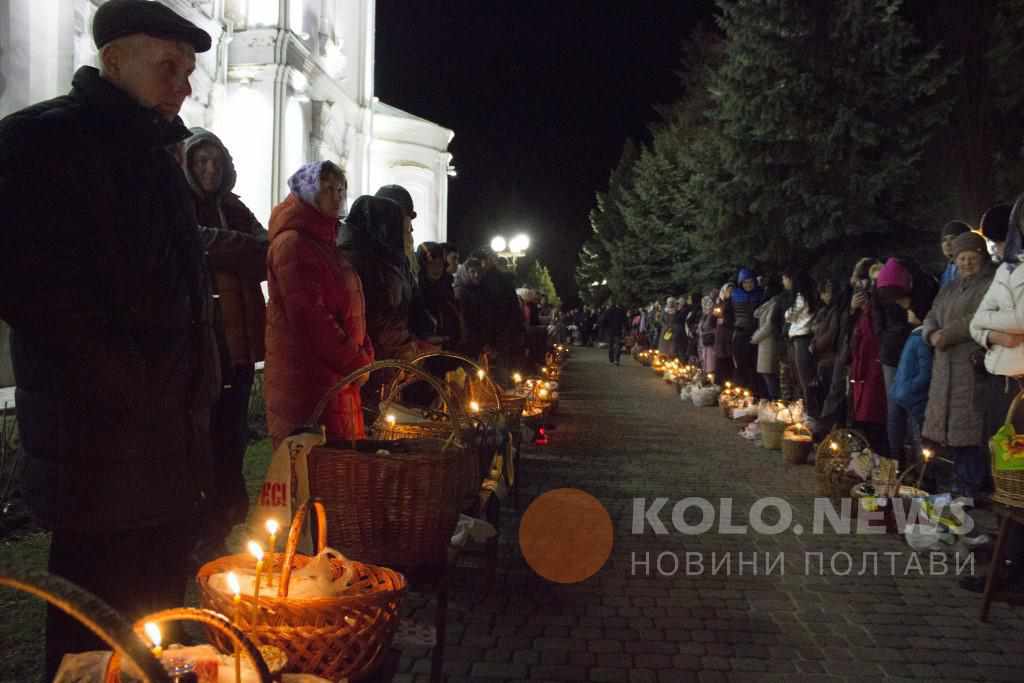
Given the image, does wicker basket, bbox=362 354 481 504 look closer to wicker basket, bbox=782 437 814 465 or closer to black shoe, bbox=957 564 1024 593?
black shoe, bbox=957 564 1024 593

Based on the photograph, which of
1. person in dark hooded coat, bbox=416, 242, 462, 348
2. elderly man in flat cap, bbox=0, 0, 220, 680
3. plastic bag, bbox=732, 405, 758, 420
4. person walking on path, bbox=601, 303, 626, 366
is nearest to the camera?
elderly man in flat cap, bbox=0, 0, 220, 680

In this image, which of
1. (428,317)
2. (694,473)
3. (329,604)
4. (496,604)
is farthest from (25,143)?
(694,473)

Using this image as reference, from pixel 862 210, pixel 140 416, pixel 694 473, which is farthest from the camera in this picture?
pixel 862 210

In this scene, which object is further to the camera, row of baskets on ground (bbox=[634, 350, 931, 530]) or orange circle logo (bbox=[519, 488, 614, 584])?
row of baskets on ground (bbox=[634, 350, 931, 530])

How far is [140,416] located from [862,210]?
1967 cm

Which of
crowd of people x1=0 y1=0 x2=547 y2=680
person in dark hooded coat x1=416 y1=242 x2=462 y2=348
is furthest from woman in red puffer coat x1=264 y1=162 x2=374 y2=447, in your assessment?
person in dark hooded coat x1=416 y1=242 x2=462 y2=348

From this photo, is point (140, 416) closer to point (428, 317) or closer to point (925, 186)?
point (428, 317)

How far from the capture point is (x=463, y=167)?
6531 cm

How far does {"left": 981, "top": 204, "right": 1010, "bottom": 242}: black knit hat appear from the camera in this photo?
619 cm

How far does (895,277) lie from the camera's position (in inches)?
331

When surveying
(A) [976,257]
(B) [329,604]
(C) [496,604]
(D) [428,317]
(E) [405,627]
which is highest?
(A) [976,257]

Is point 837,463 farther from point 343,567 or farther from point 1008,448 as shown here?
point 343,567

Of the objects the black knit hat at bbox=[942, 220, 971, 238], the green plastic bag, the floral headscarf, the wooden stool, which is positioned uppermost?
the black knit hat at bbox=[942, 220, 971, 238]

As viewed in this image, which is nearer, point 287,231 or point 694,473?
point 287,231
